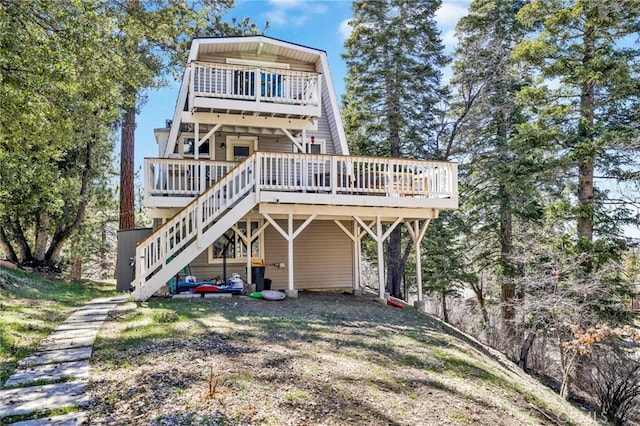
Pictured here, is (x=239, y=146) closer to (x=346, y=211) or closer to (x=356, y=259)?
(x=346, y=211)

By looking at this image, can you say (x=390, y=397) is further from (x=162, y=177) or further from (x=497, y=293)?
(x=497, y=293)

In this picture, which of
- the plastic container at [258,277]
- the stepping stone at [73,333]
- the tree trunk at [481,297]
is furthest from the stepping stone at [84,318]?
the tree trunk at [481,297]

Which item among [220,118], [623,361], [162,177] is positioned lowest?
[623,361]

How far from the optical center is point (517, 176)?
13.7 meters

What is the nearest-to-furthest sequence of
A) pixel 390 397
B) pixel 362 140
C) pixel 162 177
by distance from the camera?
pixel 390 397 < pixel 162 177 < pixel 362 140

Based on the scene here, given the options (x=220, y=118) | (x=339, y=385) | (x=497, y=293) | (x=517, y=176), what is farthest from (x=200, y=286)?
(x=497, y=293)

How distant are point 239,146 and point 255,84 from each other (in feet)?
8.17

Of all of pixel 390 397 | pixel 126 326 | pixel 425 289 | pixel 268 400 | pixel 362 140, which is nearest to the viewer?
pixel 268 400

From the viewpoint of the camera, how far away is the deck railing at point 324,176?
10.5 meters

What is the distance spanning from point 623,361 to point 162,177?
12190 millimetres

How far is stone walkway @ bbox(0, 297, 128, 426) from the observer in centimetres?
368

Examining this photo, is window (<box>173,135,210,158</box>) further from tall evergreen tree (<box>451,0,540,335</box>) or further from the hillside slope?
tall evergreen tree (<box>451,0,540,335</box>)

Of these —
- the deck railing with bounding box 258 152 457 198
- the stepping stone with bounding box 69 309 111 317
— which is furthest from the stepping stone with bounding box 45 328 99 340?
the deck railing with bounding box 258 152 457 198

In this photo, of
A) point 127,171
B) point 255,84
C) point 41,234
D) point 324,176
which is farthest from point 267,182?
point 41,234
